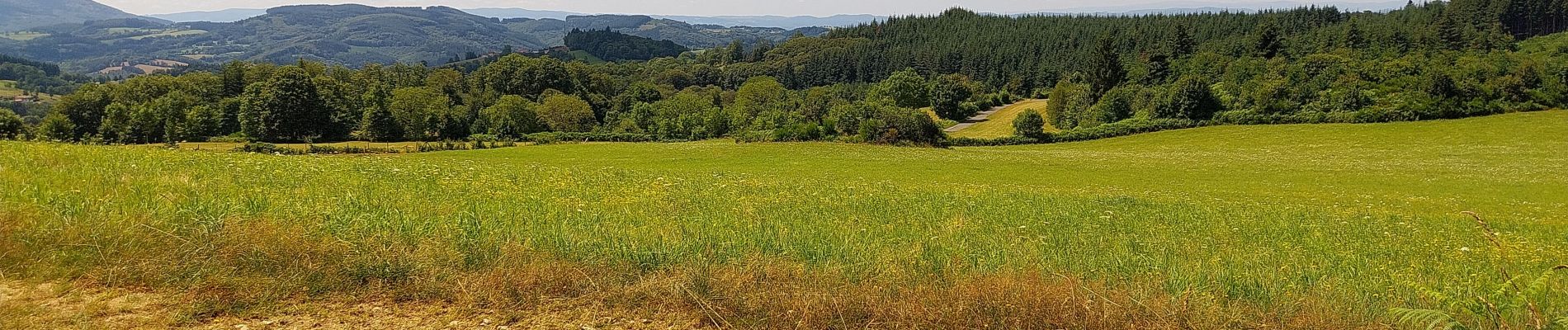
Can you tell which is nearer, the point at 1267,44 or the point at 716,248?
the point at 716,248

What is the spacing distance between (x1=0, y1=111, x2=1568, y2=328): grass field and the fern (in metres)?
0.10

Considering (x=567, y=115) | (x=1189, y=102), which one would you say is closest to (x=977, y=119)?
(x=1189, y=102)

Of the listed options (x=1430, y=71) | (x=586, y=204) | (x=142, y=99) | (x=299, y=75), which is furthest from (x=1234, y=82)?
(x=142, y=99)

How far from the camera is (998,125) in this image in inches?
3831

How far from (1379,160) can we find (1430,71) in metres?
36.4

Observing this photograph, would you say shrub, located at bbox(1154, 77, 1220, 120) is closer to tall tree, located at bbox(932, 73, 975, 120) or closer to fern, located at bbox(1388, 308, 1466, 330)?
tall tree, located at bbox(932, 73, 975, 120)

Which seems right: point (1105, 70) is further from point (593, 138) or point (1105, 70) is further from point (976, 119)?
point (593, 138)

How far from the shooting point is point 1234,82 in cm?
7975

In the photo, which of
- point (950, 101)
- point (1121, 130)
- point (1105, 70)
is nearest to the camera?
point (1121, 130)

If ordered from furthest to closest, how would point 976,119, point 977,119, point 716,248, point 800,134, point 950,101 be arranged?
point 950,101 < point 976,119 < point 977,119 < point 800,134 < point 716,248

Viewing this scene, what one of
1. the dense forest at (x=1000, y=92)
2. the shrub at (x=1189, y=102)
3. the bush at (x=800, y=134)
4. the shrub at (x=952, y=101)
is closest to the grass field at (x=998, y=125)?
the shrub at (x=952, y=101)

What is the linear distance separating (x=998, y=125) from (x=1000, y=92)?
174 feet

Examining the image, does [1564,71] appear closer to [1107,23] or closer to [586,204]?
[586,204]

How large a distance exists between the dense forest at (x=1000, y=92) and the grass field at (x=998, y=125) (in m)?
5.46
